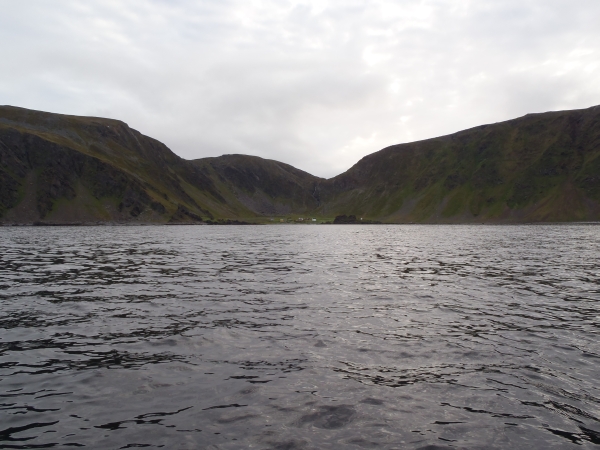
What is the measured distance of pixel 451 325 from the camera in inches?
703

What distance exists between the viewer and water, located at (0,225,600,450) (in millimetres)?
9039

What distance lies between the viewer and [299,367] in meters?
12.8

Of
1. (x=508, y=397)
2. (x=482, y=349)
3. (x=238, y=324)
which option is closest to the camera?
(x=508, y=397)

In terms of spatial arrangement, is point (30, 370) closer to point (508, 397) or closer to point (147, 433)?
point (147, 433)

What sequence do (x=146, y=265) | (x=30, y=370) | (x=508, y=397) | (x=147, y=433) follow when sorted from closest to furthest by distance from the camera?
(x=147, y=433) → (x=508, y=397) → (x=30, y=370) → (x=146, y=265)

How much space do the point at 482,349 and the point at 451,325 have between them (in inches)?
125

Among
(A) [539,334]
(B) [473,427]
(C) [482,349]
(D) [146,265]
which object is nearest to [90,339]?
(B) [473,427]

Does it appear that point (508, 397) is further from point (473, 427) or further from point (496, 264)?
point (496, 264)

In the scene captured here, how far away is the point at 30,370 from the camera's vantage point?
41.0ft

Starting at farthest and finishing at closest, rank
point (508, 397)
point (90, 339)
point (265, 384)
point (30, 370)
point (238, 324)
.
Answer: point (238, 324) → point (90, 339) → point (30, 370) → point (265, 384) → point (508, 397)

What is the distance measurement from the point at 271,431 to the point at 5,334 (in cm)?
1322

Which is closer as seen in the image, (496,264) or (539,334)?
(539,334)

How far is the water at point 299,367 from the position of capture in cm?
904

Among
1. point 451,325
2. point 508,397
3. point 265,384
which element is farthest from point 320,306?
point 508,397
